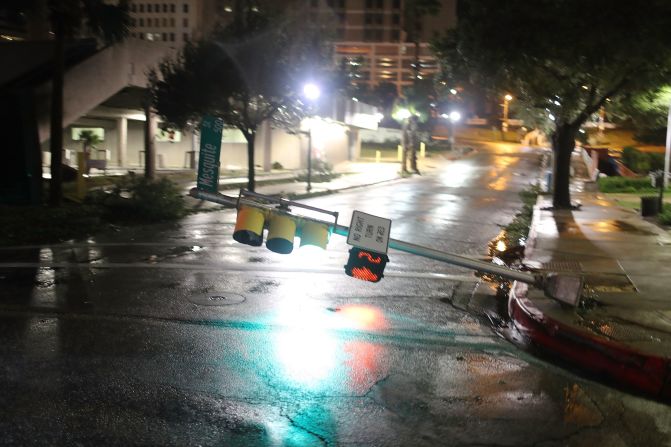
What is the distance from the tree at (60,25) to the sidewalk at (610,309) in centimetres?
1102

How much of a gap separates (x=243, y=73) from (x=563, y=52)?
10.6 metres

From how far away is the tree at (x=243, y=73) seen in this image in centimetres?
2125

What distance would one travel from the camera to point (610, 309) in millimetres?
7707

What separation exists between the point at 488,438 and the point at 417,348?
6.97 feet

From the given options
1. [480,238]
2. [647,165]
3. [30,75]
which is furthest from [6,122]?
[647,165]

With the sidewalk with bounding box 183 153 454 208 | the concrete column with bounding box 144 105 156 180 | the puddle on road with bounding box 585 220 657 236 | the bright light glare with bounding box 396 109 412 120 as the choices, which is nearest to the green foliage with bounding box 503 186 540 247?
the puddle on road with bounding box 585 220 657 236

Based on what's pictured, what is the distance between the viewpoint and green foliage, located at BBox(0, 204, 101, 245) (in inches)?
529

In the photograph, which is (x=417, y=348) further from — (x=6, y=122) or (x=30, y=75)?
(x=30, y=75)

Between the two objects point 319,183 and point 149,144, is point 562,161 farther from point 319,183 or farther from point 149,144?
point 149,144

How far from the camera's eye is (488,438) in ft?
15.0

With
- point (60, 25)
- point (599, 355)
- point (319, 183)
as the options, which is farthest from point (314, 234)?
point (319, 183)

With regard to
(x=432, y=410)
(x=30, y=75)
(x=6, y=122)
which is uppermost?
(x=30, y=75)

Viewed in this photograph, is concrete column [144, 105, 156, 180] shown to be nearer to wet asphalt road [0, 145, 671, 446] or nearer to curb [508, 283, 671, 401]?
wet asphalt road [0, 145, 671, 446]

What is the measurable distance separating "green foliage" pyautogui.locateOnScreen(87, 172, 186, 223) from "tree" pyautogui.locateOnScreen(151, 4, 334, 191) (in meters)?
4.94
